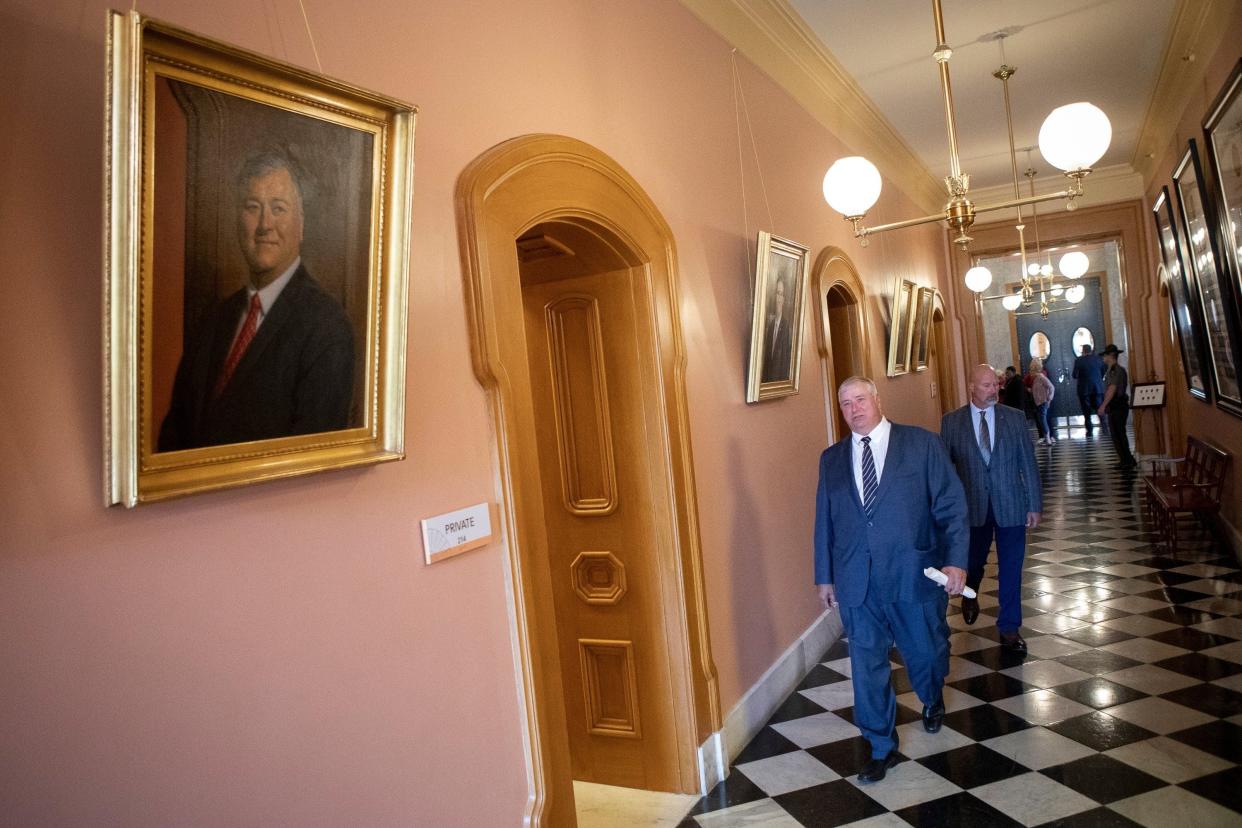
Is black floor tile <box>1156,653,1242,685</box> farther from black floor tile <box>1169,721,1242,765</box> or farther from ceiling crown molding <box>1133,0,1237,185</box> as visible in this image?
ceiling crown molding <box>1133,0,1237,185</box>

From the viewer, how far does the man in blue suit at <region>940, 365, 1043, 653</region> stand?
6109mm

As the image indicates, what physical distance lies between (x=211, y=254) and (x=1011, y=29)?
312 inches

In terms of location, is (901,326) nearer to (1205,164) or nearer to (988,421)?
(1205,164)

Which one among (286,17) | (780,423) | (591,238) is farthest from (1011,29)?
(286,17)

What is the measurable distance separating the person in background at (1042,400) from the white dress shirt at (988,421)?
53.0ft

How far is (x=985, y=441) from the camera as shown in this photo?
6297 mm

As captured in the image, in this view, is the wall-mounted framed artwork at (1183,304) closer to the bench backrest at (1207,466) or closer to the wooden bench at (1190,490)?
the bench backrest at (1207,466)

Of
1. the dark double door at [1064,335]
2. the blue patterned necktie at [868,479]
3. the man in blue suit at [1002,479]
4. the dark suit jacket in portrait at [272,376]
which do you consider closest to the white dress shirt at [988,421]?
the man in blue suit at [1002,479]

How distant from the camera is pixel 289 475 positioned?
230cm

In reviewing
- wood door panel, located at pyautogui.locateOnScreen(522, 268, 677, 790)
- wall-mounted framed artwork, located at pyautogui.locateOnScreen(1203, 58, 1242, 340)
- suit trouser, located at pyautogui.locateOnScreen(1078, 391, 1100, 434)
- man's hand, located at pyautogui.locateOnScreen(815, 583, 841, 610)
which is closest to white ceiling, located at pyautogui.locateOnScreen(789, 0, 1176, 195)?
wall-mounted framed artwork, located at pyautogui.locateOnScreen(1203, 58, 1242, 340)

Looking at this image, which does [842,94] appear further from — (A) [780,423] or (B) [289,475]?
(B) [289,475]

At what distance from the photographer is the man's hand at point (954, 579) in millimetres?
4512

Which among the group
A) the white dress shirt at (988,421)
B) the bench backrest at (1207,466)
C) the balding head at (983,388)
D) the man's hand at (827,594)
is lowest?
the man's hand at (827,594)

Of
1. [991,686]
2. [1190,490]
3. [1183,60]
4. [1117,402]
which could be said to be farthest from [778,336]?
[1117,402]
